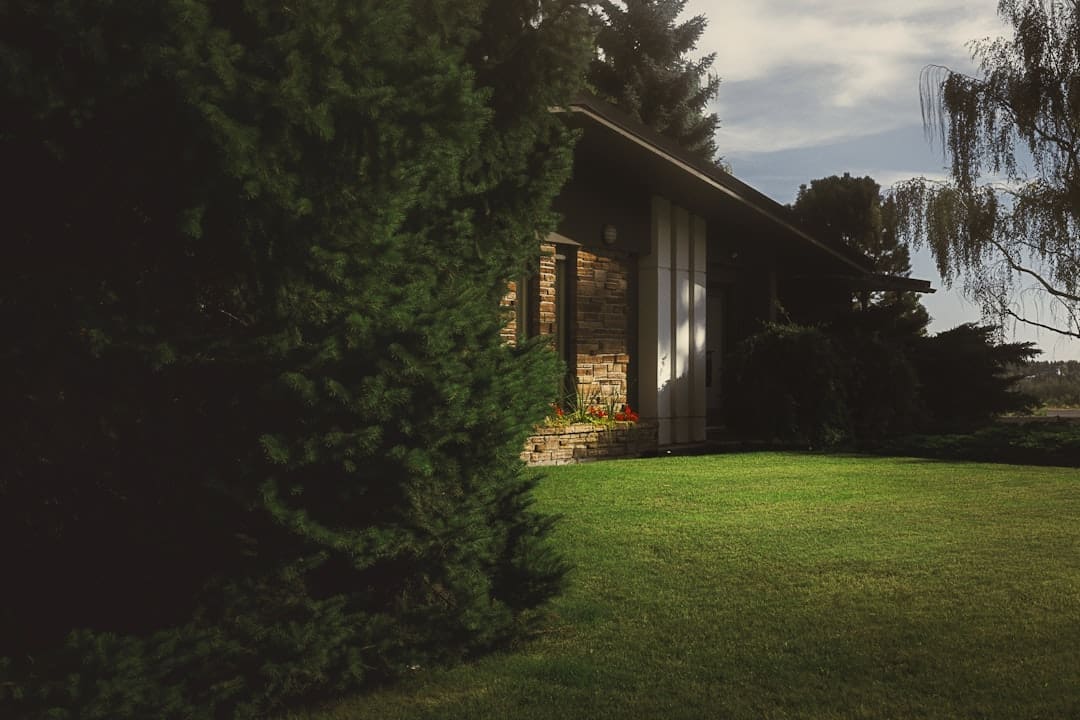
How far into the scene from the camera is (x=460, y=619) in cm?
390

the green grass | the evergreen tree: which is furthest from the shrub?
the evergreen tree

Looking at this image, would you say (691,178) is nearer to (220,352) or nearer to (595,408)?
(595,408)

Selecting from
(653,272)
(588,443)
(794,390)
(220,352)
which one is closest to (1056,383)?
(794,390)

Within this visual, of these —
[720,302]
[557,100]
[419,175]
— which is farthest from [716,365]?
[419,175]

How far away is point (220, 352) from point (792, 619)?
2869 millimetres

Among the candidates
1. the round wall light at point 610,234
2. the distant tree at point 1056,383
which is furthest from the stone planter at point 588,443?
the distant tree at point 1056,383

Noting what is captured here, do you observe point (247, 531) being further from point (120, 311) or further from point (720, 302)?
point (720, 302)

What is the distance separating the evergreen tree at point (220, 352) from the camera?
316 centimetres

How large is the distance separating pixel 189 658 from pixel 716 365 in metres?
14.3

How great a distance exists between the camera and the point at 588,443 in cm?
1226

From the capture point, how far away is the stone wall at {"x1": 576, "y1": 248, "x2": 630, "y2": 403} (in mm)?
13305

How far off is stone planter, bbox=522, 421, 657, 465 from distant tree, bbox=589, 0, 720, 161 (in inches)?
885

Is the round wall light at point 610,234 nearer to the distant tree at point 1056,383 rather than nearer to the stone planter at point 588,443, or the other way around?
the stone planter at point 588,443

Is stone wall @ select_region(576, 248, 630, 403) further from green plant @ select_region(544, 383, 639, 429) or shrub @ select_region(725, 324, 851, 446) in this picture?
shrub @ select_region(725, 324, 851, 446)
